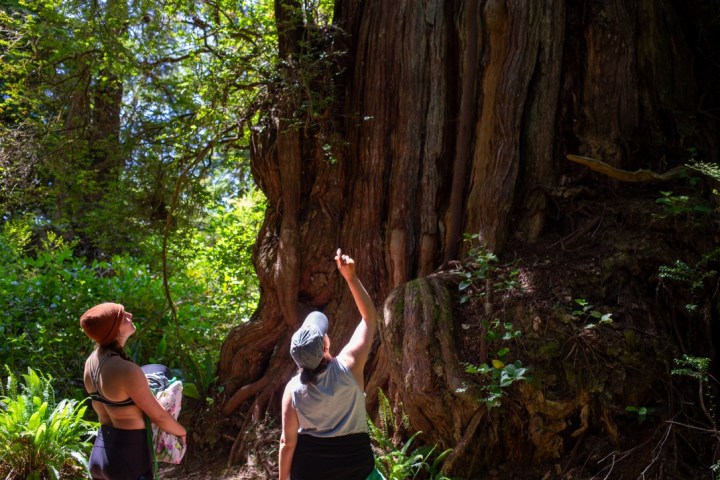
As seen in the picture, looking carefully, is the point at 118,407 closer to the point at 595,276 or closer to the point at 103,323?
the point at 103,323

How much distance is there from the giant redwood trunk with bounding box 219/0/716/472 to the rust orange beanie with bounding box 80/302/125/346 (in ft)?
7.35

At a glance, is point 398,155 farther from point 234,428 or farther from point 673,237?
point 234,428

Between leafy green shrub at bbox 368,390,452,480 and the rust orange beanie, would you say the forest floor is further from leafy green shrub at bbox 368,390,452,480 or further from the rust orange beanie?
the rust orange beanie

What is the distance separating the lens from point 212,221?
11.5m

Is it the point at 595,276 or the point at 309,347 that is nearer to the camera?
the point at 309,347

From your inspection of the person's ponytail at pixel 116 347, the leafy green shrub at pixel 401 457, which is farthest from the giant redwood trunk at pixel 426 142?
the person's ponytail at pixel 116 347

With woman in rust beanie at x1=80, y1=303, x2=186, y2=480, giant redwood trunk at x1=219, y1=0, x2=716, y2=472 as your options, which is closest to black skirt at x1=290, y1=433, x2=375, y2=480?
woman in rust beanie at x1=80, y1=303, x2=186, y2=480

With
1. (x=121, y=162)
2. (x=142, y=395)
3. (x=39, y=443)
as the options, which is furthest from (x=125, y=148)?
(x=142, y=395)

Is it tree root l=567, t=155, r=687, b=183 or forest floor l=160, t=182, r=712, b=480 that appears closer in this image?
forest floor l=160, t=182, r=712, b=480

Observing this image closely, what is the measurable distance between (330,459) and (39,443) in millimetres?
3405

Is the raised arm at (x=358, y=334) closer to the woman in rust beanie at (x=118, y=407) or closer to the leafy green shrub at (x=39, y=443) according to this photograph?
the woman in rust beanie at (x=118, y=407)

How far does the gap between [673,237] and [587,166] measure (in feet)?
3.10

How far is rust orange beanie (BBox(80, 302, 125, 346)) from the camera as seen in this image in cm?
369

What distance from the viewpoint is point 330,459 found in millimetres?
Result: 3529
